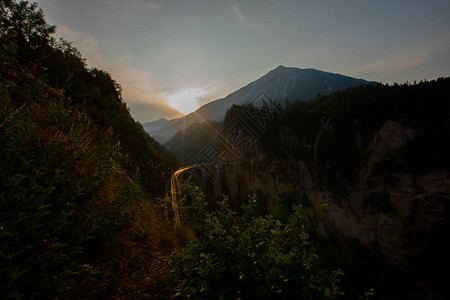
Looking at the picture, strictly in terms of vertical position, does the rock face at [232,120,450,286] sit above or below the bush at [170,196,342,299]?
below

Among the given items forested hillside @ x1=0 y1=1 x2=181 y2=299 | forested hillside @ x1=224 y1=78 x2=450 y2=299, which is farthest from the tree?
forested hillside @ x1=224 y1=78 x2=450 y2=299

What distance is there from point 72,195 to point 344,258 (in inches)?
1872

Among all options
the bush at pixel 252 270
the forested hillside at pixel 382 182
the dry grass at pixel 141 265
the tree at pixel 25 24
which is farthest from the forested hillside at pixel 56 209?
the forested hillside at pixel 382 182

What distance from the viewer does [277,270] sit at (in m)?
2.08

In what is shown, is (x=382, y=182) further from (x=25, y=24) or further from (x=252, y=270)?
(x=25, y=24)

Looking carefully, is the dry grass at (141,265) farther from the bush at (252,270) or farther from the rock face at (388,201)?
the rock face at (388,201)

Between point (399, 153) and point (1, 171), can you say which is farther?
point (399, 153)

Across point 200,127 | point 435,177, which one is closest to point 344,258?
point 435,177

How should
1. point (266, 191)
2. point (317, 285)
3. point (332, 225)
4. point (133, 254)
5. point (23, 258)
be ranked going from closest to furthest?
point (23, 258) → point (317, 285) → point (133, 254) → point (332, 225) → point (266, 191)

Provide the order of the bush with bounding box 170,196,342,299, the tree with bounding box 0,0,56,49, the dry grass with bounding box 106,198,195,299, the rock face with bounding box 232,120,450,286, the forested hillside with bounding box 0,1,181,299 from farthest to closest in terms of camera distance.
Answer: the rock face with bounding box 232,120,450,286
the tree with bounding box 0,0,56,49
the dry grass with bounding box 106,198,195,299
the bush with bounding box 170,196,342,299
the forested hillside with bounding box 0,1,181,299

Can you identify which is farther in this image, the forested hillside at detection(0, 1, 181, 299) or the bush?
the bush

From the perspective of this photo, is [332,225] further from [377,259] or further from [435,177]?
[435,177]

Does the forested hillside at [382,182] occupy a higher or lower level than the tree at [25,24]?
lower

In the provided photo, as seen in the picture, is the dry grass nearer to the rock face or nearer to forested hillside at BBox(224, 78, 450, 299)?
forested hillside at BBox(224, 78, 450, 299)
